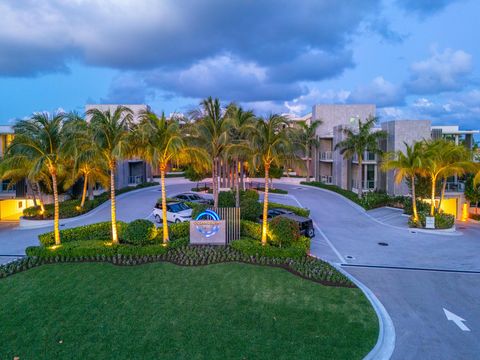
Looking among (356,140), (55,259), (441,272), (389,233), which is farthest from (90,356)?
(356,140)

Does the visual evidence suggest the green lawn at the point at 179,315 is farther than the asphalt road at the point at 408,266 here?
No

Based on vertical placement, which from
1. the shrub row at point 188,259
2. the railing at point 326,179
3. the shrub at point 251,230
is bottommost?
the shrub row at point 188,259

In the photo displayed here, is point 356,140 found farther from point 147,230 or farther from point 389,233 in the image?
point 147,230

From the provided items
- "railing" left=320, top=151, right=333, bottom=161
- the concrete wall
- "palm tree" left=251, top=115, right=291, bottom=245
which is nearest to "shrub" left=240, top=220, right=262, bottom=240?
"palm tree" left=251, top=115, right=291, bottom=245

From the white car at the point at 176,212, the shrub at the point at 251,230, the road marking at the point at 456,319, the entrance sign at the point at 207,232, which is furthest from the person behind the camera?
the white car at the point at 176,212

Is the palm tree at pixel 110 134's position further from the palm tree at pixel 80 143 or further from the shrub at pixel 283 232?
the shrub at pixel 283 232

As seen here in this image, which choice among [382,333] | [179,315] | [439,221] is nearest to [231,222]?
[179,315]

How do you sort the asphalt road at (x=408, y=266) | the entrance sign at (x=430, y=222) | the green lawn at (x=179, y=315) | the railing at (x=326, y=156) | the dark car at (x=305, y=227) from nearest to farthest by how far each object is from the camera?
the green lawn at (x=179, y=315), the asphalt road at (x=408, y=266), the dark car at (x=305, y=227), the entrance sign at (x=430, y=222), the railing at (x=326, y=156)

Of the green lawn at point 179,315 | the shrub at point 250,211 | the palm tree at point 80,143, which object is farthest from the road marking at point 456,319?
the palm tree at point 80,143
